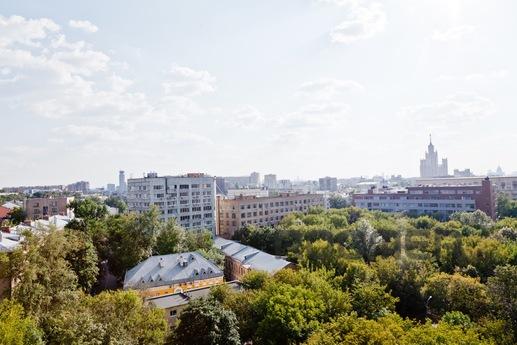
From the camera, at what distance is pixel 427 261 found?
4053cm

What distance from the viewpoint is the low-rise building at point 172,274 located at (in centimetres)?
4125

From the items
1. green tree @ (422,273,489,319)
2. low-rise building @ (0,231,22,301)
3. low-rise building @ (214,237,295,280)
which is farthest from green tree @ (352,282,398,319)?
low-rise building @ (0,231,22,301)

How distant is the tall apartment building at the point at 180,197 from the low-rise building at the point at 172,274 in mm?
31920

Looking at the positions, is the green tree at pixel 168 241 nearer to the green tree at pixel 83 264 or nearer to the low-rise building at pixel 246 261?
the low-rise building at pixel 246 261

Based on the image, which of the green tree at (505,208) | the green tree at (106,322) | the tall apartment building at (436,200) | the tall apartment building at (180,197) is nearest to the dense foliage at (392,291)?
the green tree at (106,322)

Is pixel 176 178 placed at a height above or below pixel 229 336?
above

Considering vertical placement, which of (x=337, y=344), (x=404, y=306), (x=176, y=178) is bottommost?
(x=404, y=306)

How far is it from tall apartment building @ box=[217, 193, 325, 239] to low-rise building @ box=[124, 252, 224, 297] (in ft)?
122

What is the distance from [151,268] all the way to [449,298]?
1085 inches

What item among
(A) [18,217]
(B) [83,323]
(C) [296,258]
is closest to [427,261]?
(C) [296,258]

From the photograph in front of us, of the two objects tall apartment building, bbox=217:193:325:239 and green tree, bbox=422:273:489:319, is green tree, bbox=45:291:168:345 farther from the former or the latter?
tall apartment building, bbox=217:193:325:239

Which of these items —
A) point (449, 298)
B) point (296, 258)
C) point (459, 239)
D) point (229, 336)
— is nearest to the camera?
point (229, 336)

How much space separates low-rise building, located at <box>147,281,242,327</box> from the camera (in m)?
34.1

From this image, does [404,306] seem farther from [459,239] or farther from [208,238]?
[208,238]
